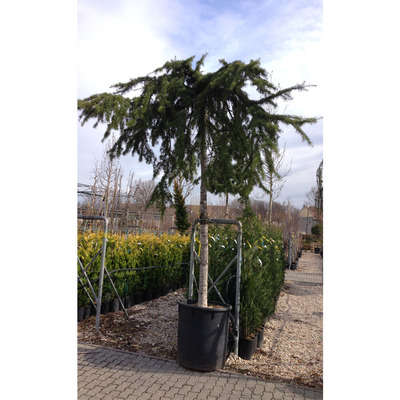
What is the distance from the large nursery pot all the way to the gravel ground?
23cm

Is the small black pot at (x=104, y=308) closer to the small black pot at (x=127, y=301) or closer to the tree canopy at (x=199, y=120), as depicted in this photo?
the small black pot at (x=127, y=301)

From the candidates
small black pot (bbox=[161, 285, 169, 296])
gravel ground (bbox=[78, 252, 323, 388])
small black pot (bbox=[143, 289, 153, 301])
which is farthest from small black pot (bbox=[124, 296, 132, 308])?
small black pot (bbox=[161, 285, 169, 296])

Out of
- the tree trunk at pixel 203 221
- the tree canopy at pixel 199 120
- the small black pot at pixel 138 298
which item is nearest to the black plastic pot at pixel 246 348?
the tree trunk at pixel 203 221

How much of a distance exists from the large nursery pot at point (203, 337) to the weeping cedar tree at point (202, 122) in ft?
0.54

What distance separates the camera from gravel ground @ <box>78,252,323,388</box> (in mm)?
3049

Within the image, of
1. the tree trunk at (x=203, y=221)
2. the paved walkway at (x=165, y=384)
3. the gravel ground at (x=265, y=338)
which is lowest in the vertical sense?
the gravel ground at (x=265, y=338)

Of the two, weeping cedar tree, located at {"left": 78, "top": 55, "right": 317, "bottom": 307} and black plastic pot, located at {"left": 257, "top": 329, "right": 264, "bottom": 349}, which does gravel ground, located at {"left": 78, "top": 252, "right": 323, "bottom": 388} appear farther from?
weeping cedar tree, located at {"left": 78, "top": 55, "right": 317, "bottom": 307}

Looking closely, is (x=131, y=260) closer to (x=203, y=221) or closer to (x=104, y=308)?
(x=104, y=308)

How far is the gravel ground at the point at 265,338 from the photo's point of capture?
10.0 ft

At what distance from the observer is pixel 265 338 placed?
3984mm

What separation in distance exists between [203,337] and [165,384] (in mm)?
450

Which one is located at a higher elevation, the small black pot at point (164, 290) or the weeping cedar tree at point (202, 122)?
the weeping cedar tree at point (202, 122)
